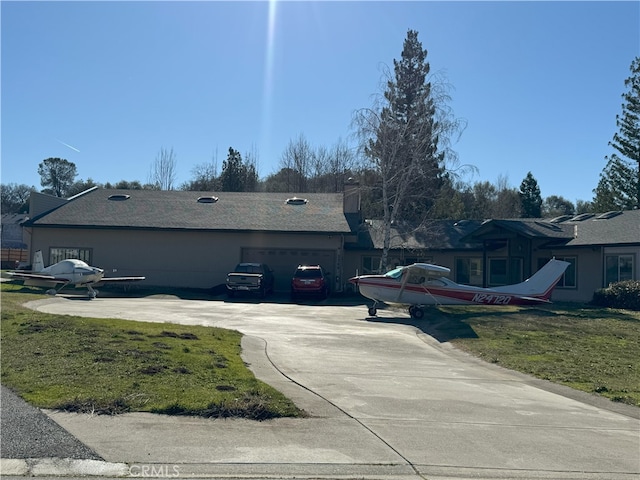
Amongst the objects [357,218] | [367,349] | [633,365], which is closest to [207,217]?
[357,218]

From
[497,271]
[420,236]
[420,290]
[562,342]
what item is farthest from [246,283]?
[562,342]

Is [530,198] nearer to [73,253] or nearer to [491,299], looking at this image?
[491,299]

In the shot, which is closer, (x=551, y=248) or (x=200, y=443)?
(x=200, y=443)

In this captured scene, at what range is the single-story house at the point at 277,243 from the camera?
30.9 m

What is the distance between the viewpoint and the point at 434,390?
9656 millimetres

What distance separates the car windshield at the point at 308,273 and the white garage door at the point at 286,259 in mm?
4207

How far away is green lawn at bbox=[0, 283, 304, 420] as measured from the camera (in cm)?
759

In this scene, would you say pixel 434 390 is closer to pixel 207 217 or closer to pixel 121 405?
pixel 121 405

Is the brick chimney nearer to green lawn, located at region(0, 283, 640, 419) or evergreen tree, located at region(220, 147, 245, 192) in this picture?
green lawn, located at region(0, 283, 640, 419)

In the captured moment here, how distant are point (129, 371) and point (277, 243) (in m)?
23.8

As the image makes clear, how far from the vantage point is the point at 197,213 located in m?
35.1

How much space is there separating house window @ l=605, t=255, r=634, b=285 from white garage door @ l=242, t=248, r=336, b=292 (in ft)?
43.9

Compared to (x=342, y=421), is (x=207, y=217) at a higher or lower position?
higher

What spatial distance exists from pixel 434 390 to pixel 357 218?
25729 mm
